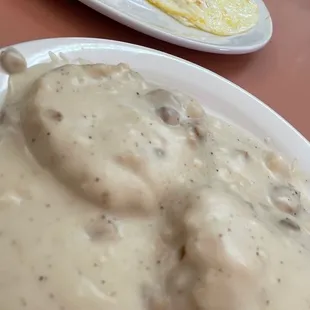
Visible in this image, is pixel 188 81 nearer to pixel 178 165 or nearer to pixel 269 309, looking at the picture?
pixel 178 165

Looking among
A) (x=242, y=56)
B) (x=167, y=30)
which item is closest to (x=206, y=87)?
(x=167, y=30)

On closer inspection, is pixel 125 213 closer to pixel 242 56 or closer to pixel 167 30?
pixel 167 30

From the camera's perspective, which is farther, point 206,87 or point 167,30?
point 167,30

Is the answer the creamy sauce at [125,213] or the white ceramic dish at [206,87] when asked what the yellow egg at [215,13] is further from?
the creamy sauce at [125,213]

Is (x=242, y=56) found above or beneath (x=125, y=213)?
beneath

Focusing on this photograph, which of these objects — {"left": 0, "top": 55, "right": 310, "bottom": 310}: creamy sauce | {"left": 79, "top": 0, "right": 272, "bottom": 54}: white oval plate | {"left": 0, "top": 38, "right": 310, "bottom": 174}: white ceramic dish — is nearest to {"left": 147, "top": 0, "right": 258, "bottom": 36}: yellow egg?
{"left": 79, "top": 0, "right": 272, "bottom": 54}: white oval plate

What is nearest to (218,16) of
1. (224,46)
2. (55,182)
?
(224,46)

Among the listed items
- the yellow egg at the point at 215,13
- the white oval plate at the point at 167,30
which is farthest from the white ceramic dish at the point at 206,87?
the yellow egg at the point at 215,13

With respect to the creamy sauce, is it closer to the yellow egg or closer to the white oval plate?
the white oval plate
